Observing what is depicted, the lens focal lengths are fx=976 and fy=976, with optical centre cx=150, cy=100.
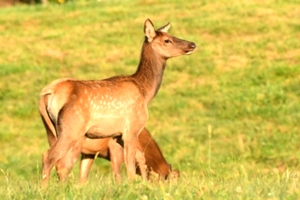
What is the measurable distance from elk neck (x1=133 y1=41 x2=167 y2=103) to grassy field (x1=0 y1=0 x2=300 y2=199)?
1091 mm

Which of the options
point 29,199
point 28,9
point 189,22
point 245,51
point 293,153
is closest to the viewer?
point 29,199

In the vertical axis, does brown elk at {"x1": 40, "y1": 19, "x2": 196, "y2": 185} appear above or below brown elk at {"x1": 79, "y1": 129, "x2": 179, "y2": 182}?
above

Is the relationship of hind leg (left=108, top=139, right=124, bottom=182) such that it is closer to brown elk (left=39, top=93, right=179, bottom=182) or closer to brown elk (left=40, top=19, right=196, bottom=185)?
brown elk (left=39, top=93, right=179, bottom=182)

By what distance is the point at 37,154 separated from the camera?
1734cm

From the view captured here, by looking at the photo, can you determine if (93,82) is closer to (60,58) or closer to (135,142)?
(135,142)

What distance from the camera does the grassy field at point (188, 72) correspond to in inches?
682

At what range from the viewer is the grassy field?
17.3 meters

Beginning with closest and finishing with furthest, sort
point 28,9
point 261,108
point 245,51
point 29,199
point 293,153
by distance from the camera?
point 29,199
point 293,153
point 261,108
point 245,51
point 28,9

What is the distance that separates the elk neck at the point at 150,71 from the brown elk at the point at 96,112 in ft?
0.24

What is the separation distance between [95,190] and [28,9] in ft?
82.3

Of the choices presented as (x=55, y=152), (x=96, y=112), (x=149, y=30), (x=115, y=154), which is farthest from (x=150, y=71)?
(x=55, y=152)

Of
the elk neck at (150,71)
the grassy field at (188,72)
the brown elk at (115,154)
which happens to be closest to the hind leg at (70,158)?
the brown elk at (115,154)

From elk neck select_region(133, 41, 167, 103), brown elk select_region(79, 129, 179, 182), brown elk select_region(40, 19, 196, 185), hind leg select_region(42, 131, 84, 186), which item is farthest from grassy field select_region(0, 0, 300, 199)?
hind leg select_region(42, 131, 84, 186)

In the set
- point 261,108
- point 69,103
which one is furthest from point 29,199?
point 261,108
